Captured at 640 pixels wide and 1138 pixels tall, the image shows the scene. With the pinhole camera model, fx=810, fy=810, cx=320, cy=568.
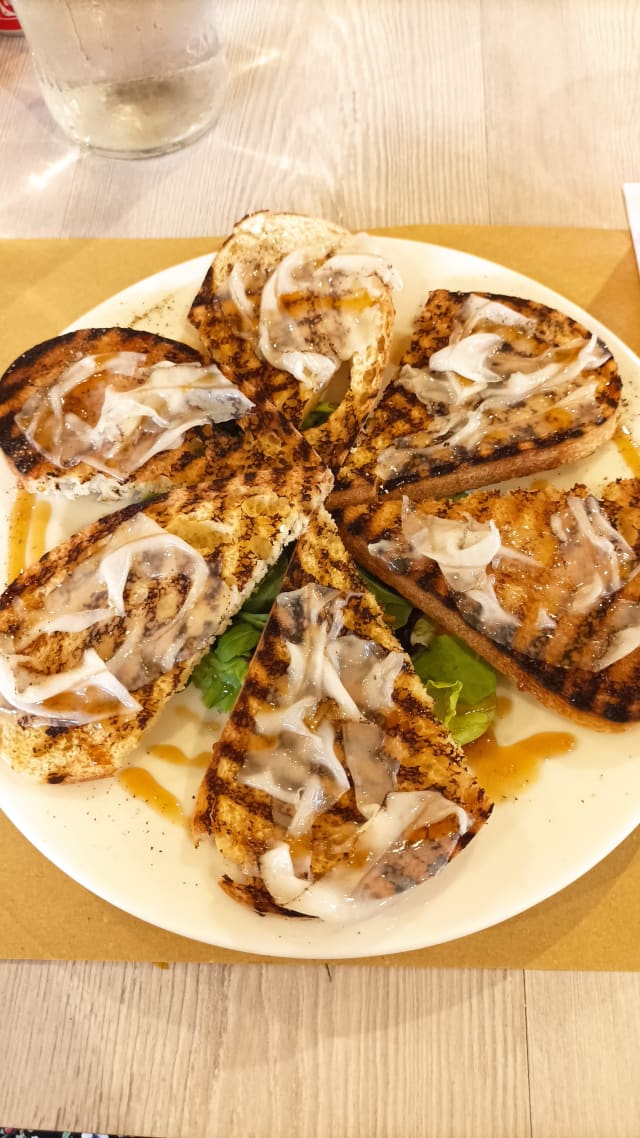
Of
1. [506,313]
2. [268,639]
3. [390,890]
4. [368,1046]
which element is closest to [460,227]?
[506,313]

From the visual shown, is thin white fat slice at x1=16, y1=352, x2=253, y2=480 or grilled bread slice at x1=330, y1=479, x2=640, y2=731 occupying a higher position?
thin white fat slice at x1=16, y1=352, x2=253, y2=480

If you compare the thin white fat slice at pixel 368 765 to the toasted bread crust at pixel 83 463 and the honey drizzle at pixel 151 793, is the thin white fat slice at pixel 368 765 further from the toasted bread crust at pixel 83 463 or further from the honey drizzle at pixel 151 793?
the toasted bread crust at pixel 83 463

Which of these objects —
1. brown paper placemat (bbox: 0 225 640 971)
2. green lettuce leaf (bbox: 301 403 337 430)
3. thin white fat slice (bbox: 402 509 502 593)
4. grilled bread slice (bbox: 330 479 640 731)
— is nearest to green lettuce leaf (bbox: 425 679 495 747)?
grilled bread slice (bbox: 330 479 640 731)

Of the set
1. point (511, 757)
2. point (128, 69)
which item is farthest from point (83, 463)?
point (128, 69)

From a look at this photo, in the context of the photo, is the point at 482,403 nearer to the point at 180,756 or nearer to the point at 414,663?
the point at 414,663

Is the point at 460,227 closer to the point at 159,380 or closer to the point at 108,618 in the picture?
the point at 159,380

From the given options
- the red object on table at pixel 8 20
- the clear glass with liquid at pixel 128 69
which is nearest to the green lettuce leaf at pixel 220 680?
the clear glass with liquid at pixel 128 69

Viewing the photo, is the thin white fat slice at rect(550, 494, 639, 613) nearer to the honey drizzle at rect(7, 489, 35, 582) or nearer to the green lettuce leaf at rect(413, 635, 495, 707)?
the green lettuce leaf at rect(413, 635, 495, 707)
